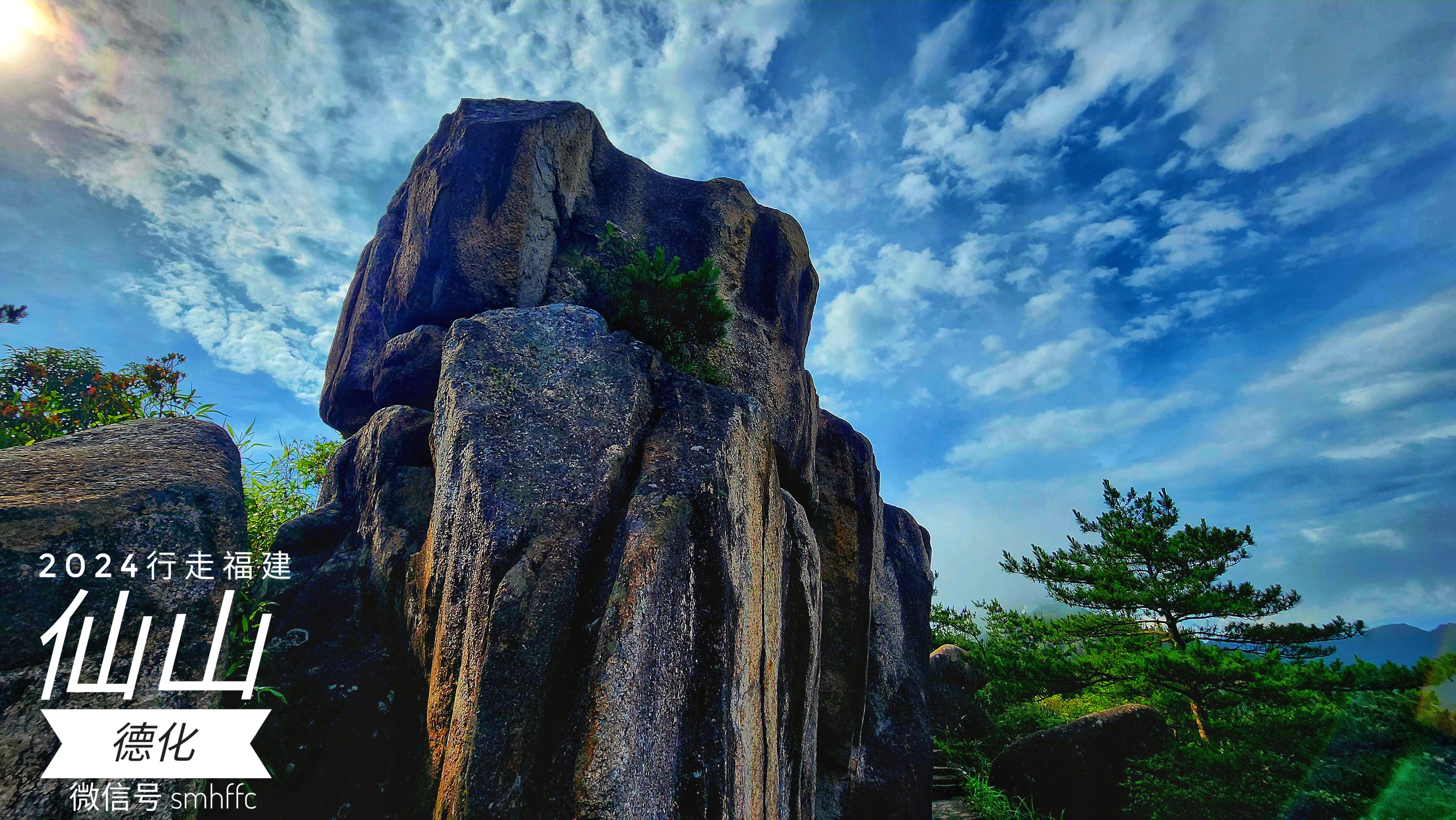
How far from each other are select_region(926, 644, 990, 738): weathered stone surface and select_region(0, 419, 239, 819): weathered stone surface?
18355mm

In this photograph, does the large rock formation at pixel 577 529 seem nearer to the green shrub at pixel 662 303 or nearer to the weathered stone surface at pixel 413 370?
the weathered stone surface at pixel 413 370

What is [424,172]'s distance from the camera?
10.5m

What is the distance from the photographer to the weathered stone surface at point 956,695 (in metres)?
18.9

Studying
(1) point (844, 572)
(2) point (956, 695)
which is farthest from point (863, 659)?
(2) point (956, 695)

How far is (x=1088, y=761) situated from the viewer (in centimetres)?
1295

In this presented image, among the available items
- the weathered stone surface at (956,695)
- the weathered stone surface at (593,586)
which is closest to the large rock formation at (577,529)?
the weathered stone surface at (593,586)

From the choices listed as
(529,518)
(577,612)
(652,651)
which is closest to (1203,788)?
(652,651)

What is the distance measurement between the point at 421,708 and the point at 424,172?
867 cm

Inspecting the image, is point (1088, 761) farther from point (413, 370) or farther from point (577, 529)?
point (413, 370)

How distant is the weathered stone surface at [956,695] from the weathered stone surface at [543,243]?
489 inches

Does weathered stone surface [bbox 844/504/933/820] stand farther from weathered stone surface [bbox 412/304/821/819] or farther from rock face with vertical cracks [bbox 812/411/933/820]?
weathered stone surface [bbox 412/304/821/819]

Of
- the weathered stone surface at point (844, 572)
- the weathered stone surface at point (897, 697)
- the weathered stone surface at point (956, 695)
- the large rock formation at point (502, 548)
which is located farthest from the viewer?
the weathered stone surface at point (956, 695)

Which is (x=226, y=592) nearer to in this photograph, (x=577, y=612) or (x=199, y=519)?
(x=199, y=519)

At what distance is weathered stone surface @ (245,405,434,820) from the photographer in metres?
6.02
